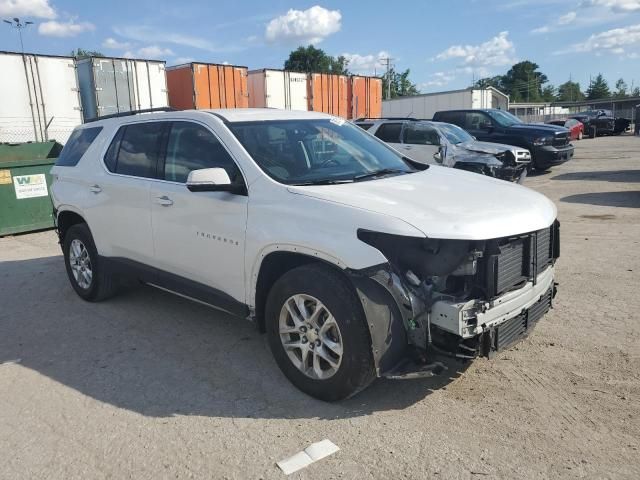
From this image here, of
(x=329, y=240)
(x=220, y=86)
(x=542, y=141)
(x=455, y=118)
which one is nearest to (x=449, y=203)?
(x=329, y=240)

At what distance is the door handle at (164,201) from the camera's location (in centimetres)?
448

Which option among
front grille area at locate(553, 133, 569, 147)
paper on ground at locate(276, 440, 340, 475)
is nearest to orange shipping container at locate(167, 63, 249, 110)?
front grille area at locate(553, 133, 569, 147)

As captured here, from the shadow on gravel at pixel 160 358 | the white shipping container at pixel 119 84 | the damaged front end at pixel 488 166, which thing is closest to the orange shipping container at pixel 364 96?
the white shipping container at pixel 119 84

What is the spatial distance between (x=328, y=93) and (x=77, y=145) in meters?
16.4

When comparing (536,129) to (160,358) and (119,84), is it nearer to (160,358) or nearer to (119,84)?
(119,84)

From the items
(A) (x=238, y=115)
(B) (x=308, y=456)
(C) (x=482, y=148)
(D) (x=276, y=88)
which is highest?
(D) (x=276, y=88)

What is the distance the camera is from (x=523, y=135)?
1598 cm

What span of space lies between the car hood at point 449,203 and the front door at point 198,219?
→ 0.59 meters

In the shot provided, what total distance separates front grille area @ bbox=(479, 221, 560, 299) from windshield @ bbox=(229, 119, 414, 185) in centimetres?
117

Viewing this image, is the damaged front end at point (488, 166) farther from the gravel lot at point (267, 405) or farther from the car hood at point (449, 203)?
the car hood at point (449, 203)

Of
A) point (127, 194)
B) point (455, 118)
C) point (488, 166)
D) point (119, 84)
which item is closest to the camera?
point (127, 194)

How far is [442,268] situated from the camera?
3.24 meters

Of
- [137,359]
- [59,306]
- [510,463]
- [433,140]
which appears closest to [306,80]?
[433,140]

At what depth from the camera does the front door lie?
3.98 metres
